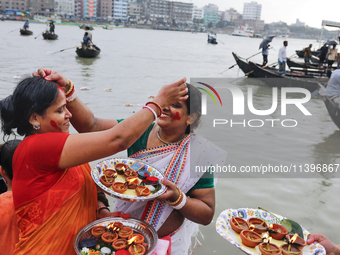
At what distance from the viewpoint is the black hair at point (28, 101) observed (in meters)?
1.54

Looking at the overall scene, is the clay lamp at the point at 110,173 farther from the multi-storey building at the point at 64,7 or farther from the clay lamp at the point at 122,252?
the multi-storey building at the point at 64,7

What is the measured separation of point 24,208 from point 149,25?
14092 centimetres

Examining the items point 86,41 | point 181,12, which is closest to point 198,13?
point 181,12

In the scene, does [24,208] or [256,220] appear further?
[256,220]

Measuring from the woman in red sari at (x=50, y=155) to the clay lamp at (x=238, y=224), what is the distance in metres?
0.82

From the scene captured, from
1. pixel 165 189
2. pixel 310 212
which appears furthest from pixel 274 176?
pixel 165 189

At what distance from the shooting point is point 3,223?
1.87 meters

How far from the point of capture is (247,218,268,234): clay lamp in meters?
1.87

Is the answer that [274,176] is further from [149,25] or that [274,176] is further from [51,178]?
[149,25]

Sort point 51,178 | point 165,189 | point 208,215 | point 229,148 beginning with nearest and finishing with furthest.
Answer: point 51,178 → point 165,189 → point 208,215 → point 229,148

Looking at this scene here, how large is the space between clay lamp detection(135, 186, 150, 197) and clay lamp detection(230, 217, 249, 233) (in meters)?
0.54

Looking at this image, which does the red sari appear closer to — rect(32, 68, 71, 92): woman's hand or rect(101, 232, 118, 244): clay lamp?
rect(101, 232, 118, 244): clay lamp

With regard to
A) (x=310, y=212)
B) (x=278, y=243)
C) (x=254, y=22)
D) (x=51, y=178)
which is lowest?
(x=310, y=212)

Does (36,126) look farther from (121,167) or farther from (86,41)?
(86,41)
